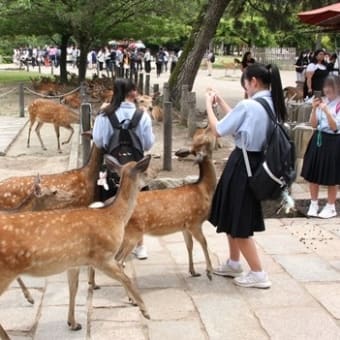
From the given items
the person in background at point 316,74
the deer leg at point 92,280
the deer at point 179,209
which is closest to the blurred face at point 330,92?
the deer at point 179,209

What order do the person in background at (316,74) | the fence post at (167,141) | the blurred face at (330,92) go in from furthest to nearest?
the person in background at (316,74), the fence post at (167,141), the blurred face at (330,92)

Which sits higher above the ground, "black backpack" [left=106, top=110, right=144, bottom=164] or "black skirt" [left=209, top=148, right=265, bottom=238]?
"black backpack" [left=106, top=110, right=144, bottom=164]

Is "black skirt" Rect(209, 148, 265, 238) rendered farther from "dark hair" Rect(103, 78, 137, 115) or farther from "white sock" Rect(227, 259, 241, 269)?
"dark hair" Rect(103, 78, 137, 115)

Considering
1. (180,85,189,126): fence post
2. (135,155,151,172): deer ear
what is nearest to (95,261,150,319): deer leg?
(135,155,151,172): deer ear

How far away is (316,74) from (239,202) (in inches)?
413

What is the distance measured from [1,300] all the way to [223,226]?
1.66 meters

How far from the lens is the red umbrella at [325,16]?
11586mm

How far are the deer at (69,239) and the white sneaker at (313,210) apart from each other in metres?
3.27

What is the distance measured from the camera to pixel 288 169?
14.4ft

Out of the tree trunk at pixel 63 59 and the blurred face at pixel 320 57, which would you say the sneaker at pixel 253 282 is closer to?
the blurred face at pixel 320 57

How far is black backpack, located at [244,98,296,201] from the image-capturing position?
4309mm

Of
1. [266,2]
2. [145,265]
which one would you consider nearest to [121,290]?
[145,265]

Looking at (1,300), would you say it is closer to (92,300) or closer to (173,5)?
(92,300)

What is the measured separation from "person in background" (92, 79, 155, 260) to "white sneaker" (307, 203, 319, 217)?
8.43 ft
